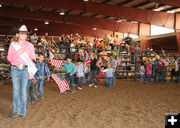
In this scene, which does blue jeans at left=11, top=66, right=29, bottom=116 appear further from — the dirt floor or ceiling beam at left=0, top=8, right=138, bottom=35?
ceiling beam at left=0, top=8, right=138, bottom=35

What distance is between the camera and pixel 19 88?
4367 mm

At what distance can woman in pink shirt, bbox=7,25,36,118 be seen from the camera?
4215mm

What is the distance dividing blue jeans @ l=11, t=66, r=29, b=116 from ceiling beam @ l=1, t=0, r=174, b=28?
36.0ft

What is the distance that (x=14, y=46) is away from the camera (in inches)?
167

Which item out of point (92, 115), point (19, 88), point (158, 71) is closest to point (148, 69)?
point (158, 71)

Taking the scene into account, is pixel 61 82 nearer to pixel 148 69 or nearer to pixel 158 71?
pixel 148 69

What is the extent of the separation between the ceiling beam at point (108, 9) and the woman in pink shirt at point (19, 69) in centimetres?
1069

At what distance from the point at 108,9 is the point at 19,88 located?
13431mm

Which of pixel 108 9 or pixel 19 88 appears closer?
pixel 19 88

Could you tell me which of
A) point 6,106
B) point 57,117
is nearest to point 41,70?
point 6,106

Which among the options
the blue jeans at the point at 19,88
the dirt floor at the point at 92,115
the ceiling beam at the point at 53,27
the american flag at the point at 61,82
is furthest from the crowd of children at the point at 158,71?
the ceiling beam at the point at 53,27

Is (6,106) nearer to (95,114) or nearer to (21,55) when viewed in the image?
(21,55)

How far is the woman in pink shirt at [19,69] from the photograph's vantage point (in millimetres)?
4215

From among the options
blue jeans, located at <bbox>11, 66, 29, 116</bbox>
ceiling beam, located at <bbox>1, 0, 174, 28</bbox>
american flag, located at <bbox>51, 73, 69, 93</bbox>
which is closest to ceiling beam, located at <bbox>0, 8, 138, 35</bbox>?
ceiling beam, located at <bbox>1, 0, 174, 28</bbox>
